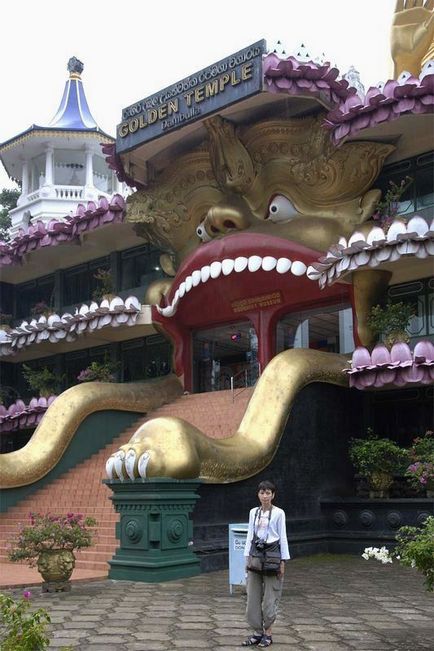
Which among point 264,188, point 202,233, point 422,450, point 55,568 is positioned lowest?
point 55,568

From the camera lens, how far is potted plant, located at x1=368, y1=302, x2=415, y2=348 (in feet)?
48.5

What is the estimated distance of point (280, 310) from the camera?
699 inches

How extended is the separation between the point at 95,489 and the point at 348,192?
7.77m

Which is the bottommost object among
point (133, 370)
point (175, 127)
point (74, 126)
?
point (133, 370)

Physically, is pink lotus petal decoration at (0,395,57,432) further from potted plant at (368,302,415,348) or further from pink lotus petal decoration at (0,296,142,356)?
potted plant at (368,302,415,348)

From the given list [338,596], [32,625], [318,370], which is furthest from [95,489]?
[32,625]

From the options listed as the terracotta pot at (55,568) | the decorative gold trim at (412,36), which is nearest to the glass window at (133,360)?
the decorative gold trim at (412,36)

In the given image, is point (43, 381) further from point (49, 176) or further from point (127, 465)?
point (127, 465)

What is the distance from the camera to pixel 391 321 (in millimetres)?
15039

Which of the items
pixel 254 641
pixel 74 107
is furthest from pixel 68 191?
pixel 254 641

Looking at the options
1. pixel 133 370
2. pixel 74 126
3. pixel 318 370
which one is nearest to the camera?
pixel 318 370

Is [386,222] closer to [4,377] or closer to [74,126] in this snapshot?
[4,377]

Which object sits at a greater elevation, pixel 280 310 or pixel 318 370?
pixel 280 310

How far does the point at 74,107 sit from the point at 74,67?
363cm
